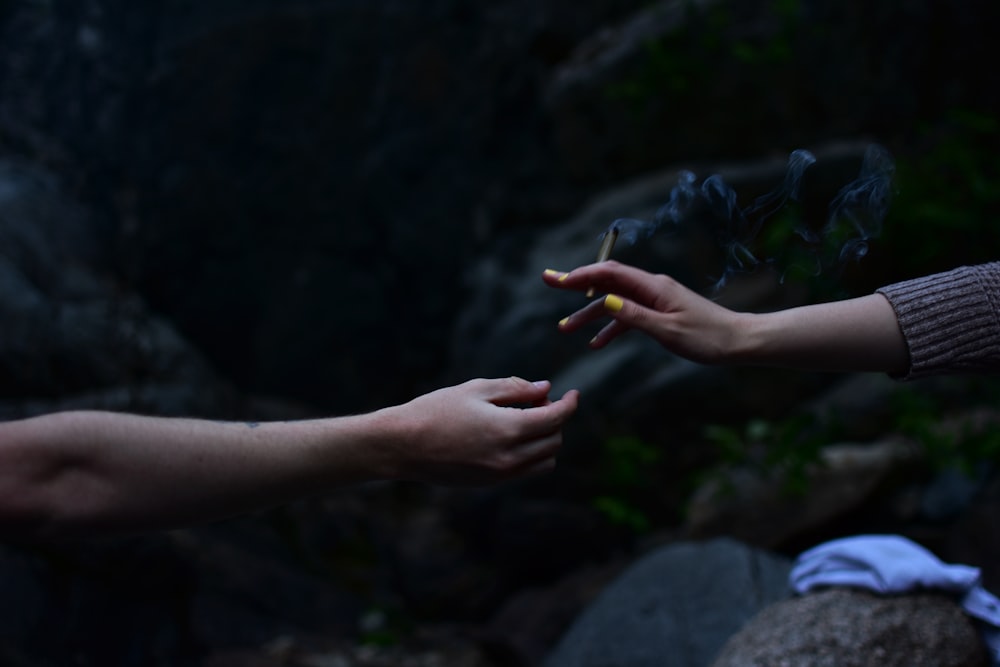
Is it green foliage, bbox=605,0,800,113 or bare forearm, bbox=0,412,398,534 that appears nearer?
bare forearm, bbox=0,412,398,534

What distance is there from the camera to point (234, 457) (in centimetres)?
164

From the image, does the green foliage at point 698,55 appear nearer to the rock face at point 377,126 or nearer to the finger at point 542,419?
the rock face at point 377,126

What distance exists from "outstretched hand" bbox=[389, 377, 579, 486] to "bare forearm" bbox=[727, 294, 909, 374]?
1.65 ft

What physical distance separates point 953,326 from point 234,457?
1.63 m

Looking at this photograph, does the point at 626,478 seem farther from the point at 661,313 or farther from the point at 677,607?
the point at 661,313

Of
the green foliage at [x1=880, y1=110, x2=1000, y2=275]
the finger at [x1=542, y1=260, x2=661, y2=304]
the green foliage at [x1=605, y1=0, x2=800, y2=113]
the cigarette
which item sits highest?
the green foliage at [x1=605, y1=0, x2=800, y2=113]

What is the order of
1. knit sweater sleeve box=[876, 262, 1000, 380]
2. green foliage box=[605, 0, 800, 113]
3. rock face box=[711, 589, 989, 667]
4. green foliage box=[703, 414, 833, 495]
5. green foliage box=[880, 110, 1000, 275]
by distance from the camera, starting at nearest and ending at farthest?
knit sweater sleeve box=[876, 262, 1000, 380] < rock face box=[711, 589, 989, 667] < green foliage box=[703, 414, 833, 495] < green foliage box=[880, 110, 1000, 275] < green foliage box=[605, 0, 800, 113]

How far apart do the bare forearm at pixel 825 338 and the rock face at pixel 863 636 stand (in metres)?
0.95

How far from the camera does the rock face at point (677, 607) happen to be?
3.29 meters

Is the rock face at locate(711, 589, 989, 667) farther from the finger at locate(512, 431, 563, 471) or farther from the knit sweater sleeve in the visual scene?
the finger at locate(512, 431, 563, 471)

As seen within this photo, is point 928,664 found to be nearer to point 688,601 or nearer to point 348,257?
point 688,601

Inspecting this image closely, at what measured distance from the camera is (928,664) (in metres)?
2.36

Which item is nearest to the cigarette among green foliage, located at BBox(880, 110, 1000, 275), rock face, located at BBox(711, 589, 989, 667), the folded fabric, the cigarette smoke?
the cigarette smoke

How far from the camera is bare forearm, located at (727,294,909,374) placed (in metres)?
1.89
